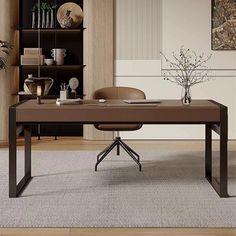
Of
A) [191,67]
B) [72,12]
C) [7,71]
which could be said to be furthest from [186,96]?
[72,12]

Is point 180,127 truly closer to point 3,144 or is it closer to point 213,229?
point 3,144

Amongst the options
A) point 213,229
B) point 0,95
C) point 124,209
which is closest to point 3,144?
point 0,95

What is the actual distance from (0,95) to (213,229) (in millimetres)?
4790

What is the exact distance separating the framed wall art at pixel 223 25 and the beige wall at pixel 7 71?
281cm

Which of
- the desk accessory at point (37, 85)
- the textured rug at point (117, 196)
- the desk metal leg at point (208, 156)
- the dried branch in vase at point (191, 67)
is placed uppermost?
the dried branch in vase at point (191, 67)

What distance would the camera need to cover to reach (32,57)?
7.74 meters

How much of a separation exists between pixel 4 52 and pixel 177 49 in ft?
7.88

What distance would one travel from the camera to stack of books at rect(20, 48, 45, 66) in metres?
7.74

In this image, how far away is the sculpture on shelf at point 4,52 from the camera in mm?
7344

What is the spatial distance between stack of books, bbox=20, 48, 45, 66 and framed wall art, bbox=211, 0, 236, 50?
243 cm

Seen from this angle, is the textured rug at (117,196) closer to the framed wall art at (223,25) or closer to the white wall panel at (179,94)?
the white wall panel at (179,94)

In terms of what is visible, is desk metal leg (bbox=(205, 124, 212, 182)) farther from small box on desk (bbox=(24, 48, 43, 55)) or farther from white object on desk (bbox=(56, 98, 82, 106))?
small box on desk (bbox=(24, 48, 43, 55))

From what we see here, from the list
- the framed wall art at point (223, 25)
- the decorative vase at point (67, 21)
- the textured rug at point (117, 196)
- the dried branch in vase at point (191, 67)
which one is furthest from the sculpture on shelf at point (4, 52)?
the framed wall art at point (223, 25)

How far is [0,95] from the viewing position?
301 inches
